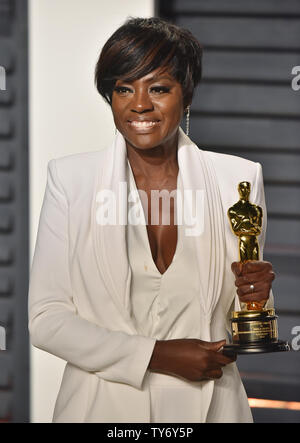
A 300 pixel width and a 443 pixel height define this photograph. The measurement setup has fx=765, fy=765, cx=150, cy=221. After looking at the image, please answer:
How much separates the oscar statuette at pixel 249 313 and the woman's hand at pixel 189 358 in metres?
0.03

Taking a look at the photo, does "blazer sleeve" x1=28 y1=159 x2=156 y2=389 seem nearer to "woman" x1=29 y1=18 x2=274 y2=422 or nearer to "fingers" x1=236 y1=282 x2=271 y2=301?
"woman" x1=29 y1=18 x2=274 y2=422

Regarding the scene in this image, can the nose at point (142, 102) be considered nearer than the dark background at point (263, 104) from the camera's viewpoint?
Yes

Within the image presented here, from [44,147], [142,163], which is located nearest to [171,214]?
[142,163]

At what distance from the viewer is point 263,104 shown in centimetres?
190

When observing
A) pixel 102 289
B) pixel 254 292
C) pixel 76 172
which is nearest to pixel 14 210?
pixel 76 172

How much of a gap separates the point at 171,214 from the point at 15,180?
1.68ft

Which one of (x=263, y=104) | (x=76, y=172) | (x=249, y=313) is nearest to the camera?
(x=249, y=313)

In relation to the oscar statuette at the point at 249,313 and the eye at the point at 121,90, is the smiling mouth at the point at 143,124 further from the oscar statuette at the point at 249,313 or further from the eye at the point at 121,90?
the oscar statuette at the point at 249,313

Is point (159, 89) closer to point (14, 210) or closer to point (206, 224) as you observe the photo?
point (206, 224)

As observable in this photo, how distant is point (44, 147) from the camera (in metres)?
1.87

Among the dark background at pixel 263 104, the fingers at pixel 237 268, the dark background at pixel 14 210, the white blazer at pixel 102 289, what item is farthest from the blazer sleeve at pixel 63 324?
the dark background at pixel 263 104

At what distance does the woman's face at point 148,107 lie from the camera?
1.51m

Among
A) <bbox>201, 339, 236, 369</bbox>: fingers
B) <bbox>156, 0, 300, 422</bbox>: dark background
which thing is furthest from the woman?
<bbox>156, 0, 300, 422</bbox>: dark background

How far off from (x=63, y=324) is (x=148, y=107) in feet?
1.50
